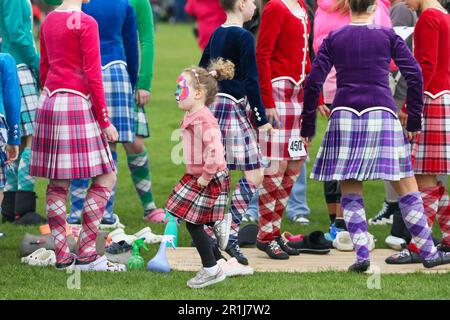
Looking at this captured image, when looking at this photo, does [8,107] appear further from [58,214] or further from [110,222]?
[110,222]

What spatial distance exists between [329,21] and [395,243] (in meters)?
1.65

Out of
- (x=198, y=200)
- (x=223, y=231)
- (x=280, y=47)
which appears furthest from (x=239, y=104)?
(x=198, y=200)

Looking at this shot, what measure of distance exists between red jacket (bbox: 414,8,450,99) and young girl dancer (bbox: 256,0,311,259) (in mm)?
791

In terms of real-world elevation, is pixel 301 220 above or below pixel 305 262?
below

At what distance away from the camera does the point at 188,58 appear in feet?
84.6

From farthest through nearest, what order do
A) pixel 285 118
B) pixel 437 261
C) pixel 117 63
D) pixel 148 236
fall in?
pixel 117 63 → pixel 148 236 → pixel 285 118 → pixel 437 261

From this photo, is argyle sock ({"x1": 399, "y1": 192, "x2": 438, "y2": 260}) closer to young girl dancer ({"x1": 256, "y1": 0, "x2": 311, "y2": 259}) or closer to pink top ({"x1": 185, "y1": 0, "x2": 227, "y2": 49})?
young girl dancer ({"x1": 256, "y1": 0, "x2": 311, "y2": 259})

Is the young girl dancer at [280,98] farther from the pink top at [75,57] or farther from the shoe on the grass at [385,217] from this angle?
the shoe on the grass at [385,217]

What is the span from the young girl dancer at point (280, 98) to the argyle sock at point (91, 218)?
3.84ft

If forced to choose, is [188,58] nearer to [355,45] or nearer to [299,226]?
[299,226]

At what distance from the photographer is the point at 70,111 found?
257 inches

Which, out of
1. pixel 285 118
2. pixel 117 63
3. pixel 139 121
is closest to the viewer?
pixel 285 118

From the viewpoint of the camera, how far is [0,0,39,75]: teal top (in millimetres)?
8250
